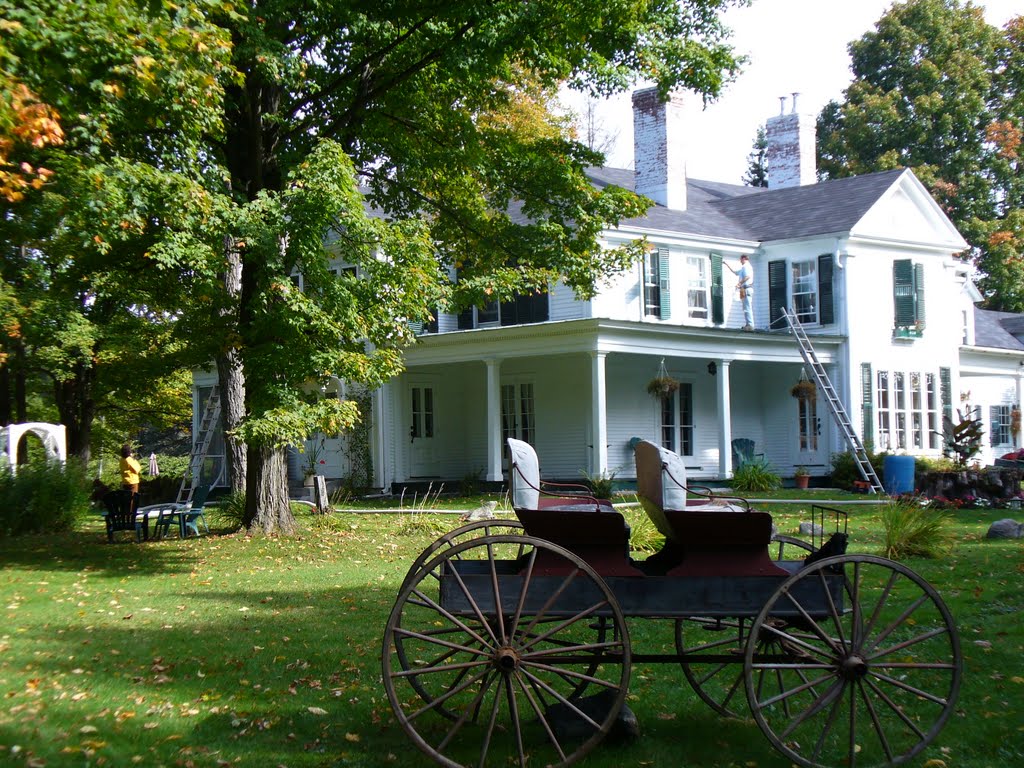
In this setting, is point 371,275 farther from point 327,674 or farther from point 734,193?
point 734,193

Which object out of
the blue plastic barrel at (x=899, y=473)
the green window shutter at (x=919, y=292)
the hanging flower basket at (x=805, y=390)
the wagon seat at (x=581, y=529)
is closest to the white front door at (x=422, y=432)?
the hanging flower basket at (x=805, y=390)

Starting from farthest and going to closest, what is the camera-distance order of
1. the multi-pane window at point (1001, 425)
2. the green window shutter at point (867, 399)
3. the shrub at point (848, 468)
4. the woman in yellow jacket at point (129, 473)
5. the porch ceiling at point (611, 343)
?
1. the multi-pane window at point (1001, 425)
2. the green window shutter at point (867, 399)
3. the shrub at point (848, 468)
4. the porch ceiling at point (611, 343)
5. the woman in yellow jacket at point (129, 473)

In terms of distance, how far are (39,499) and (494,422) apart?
1114cm

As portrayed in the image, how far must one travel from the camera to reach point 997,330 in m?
39.8

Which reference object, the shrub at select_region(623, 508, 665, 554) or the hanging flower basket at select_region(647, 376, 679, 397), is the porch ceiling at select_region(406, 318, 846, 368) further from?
the shrub at select_region(623, 508, 665, 554)

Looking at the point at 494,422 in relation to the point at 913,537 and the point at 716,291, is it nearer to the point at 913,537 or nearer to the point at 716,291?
the point at 716,291

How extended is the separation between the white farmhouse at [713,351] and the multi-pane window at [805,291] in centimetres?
5

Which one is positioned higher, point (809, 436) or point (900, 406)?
point (900, 406)

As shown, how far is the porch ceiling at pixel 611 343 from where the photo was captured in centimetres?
2494

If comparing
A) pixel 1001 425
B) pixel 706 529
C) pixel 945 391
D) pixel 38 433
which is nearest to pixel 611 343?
pixel 945 391

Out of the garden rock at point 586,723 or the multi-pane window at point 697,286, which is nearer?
the garden rock at point 586,723

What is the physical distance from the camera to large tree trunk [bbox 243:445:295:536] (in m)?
17.4

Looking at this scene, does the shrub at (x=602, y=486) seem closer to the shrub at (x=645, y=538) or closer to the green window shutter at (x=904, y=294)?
the shrub at (x=645, y=538)

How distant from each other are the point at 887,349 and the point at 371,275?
20.2 meters
